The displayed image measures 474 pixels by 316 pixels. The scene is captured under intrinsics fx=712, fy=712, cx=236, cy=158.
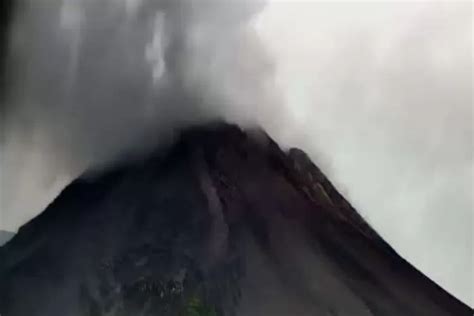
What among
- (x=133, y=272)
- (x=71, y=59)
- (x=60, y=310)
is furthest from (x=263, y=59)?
(x=60, y=310)

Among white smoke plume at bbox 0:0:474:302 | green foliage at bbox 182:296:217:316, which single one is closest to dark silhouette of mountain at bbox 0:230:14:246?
white smoke plume at bbox 0:0:474:302

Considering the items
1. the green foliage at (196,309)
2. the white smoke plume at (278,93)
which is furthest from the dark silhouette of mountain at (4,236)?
the green foliage at (196,309)

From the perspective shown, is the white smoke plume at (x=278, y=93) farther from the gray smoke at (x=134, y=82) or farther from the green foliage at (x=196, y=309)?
the green foliage at (x=196, y=309)

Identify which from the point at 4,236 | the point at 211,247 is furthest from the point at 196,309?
the point at 4,236

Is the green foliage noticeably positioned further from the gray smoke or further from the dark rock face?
the gray smoke

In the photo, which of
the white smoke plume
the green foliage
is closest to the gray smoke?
the white smoke plume

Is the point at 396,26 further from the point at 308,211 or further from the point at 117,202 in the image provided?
the point at 117,202

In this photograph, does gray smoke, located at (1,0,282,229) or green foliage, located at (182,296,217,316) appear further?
gray smoke, located at (1,0,282,229)

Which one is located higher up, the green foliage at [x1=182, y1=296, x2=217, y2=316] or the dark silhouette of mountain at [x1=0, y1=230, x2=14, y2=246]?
the dark silhouette of mountain at [x1=0, y1=230, x2=14, y2=246]

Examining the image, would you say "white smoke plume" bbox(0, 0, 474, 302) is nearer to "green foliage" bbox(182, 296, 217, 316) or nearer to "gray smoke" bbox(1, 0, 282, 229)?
"gray smoke" bbox(1, 0, 282, 229)
